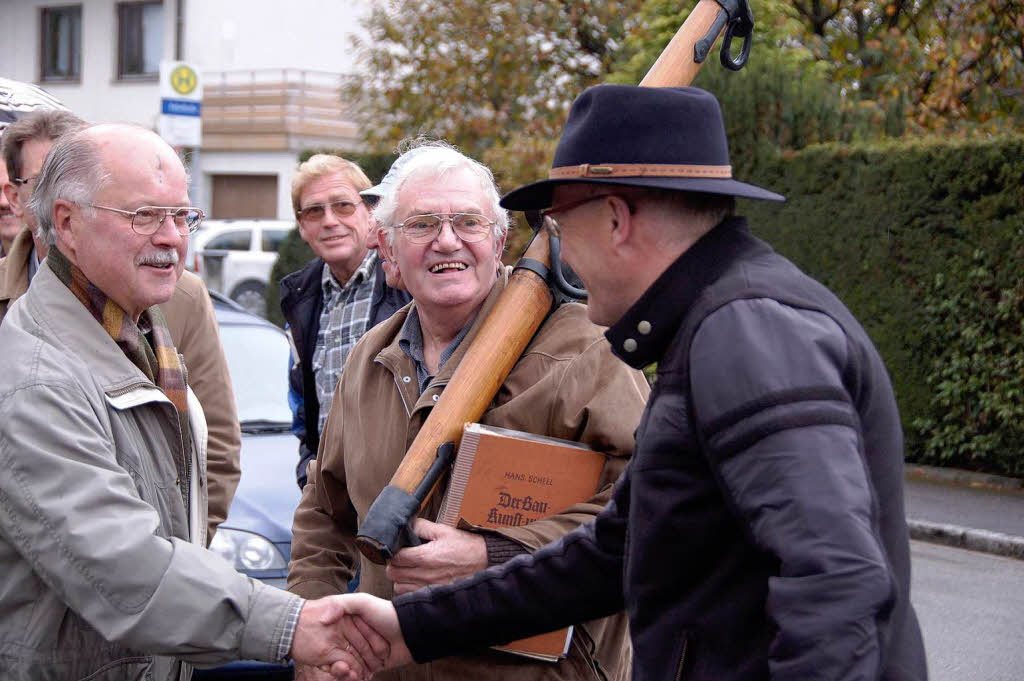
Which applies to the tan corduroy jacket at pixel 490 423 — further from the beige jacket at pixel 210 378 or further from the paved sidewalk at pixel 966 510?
the paved sidewalk at pixel 966 510

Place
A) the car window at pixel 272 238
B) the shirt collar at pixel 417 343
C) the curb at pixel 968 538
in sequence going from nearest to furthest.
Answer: the shirt collar at pixel 417 343
the curb at pixel 968 538
the car window at pixel 272 238

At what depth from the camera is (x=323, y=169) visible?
5.45 m

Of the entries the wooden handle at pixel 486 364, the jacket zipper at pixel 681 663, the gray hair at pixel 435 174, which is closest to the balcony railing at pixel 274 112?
the gray hair at pixel 435 174

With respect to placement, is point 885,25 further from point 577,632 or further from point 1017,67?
point 577,632

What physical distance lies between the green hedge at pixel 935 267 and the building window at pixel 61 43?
24.6m

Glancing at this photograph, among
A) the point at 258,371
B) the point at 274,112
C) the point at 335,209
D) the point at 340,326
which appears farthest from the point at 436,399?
the point at 274,112

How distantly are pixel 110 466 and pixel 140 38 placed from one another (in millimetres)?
30373

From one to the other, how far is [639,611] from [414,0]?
1572cm

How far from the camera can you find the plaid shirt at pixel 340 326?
4.73 meters

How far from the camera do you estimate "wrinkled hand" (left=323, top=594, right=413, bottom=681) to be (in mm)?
2840

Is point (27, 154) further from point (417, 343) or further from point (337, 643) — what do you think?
point (337, 643)

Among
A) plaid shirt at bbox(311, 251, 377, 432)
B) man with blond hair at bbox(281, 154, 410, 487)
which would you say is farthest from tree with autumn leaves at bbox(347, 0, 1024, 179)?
plaid shirt at bbox(311, 251, 377, 432)

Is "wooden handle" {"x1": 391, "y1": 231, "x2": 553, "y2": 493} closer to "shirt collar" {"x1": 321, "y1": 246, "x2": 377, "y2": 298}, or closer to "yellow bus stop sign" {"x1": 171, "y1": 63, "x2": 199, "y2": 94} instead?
"shirt collar" {"x1": 321, "y1": 246, "x2": 377, "y2": 298}

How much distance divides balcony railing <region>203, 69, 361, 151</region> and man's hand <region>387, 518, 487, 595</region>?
25.5 meters
